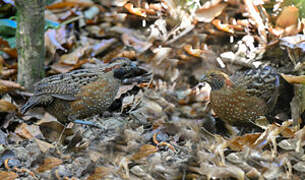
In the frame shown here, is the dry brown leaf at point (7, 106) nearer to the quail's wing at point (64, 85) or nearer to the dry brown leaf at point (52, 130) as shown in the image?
the quail's wing at point (64, 85)

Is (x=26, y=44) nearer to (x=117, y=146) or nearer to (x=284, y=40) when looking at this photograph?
(x=117, y=146)

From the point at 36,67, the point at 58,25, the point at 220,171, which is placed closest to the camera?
the point at 220,171

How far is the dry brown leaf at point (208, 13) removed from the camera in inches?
165

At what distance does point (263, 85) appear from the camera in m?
4.56

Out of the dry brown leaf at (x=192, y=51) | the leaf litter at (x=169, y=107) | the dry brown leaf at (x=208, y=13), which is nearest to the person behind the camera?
the leaf litter at (x=169, y=107)

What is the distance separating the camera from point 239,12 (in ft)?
16.3

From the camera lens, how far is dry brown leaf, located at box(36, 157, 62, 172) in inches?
147

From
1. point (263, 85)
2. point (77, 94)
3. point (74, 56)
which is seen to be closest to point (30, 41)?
point (74, 56)

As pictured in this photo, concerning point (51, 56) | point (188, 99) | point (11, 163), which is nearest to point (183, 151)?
point (188, 99)

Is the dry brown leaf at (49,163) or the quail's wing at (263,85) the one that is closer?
the dry brown leaf at (49,163)

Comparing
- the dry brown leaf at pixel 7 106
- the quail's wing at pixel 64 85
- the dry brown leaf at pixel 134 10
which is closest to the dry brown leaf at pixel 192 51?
the dry brown leaf at pixel 134 10

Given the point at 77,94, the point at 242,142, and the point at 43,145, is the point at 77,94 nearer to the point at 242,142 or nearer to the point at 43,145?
the point at 43,145

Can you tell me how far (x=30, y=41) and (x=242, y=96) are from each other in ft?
8.14

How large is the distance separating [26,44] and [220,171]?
3114mm
